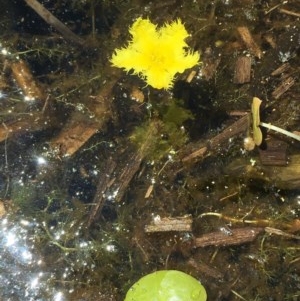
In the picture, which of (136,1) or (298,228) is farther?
(136,1)

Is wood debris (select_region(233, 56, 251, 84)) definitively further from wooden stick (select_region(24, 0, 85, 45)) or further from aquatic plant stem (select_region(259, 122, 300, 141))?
wooden stick (select_region(24, 0, 85, 45))

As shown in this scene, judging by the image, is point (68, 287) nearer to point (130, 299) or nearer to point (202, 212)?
point (130, 299)

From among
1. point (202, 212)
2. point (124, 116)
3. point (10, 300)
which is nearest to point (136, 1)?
point (124, 116)

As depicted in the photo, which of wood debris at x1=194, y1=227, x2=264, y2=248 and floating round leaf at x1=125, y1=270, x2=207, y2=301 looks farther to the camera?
wood debris at x1=194, y1=227, x2=264, y2=248

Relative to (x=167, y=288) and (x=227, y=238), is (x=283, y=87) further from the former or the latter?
(x=167, y=288)

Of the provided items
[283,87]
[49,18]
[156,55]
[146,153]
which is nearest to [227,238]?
[146,153]

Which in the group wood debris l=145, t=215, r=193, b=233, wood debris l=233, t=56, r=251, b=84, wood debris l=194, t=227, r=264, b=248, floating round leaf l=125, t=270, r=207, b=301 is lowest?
floating round leaf l=125, t=270, r=207, b=301

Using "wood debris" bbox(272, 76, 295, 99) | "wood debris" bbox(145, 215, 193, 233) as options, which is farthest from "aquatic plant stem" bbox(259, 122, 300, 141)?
"wood debris" bbox(145, 215, 193, 233)
